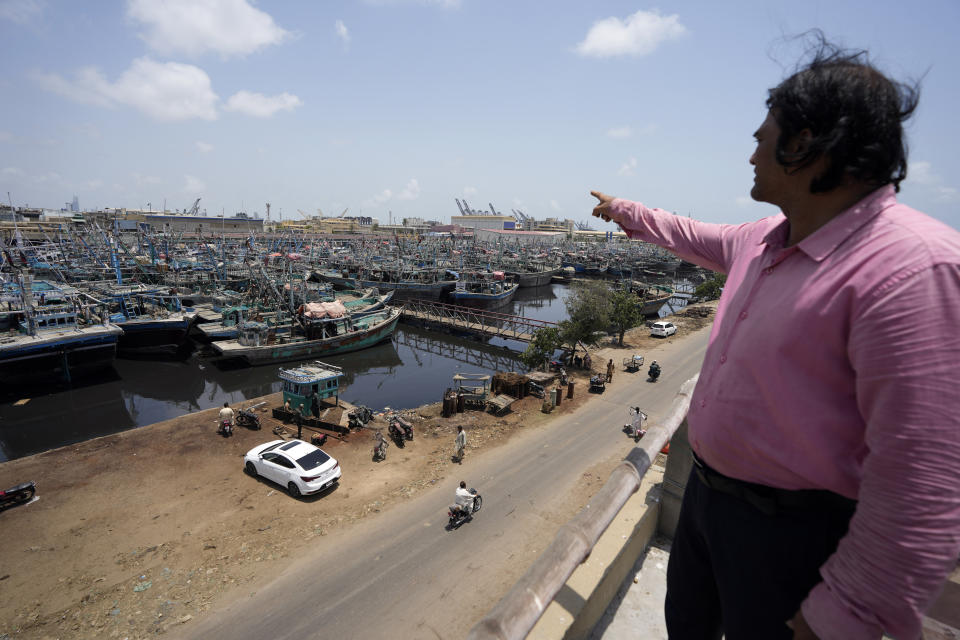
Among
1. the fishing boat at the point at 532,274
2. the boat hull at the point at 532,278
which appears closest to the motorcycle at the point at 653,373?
the fishing boat at the point at 532,274

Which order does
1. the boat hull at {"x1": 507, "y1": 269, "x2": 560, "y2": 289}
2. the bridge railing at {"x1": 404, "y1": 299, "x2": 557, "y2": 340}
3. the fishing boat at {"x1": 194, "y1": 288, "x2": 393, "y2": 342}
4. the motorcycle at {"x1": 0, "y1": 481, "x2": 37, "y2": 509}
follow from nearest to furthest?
1. the motorcycle at {"x1": 0, "y1": 481, "x2": 37, "y2": 509}
2. the fishing boat at {"x1": 194, "y1": 288, "x2": 393, "y2": 342}
3. the bridge railing at {"x1": 404, "y1": 299, "x2": 557, "y2": 340}
4. the boat hull at {"x1": 507, "y1": 269, "x2": 560, "y2": 289}

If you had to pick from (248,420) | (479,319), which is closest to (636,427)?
(248,420)

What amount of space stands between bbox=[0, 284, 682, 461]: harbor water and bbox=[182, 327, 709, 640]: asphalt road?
794 centimetres

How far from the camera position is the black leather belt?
115 centimetres

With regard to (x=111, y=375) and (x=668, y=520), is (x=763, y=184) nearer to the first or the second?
(x=668, y=520)

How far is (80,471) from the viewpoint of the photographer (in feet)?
39.7

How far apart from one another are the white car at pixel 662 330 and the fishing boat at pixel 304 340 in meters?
17.0

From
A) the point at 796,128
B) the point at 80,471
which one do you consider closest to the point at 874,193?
the point at 796,128

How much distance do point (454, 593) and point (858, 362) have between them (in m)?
8.67

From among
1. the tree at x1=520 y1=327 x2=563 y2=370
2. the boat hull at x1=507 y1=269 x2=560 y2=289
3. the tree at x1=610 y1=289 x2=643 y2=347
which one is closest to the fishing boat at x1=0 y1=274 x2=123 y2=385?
the tree at x1=520 y1=327 x2=563 y2=370

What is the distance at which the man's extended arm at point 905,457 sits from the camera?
2.61 feet

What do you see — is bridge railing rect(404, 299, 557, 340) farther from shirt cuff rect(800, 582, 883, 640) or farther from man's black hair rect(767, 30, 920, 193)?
shirt cuff rect(800, 582, 883, 640)

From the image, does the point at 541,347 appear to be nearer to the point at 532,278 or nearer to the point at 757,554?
the point at 757,554

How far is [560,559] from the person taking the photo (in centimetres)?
192
